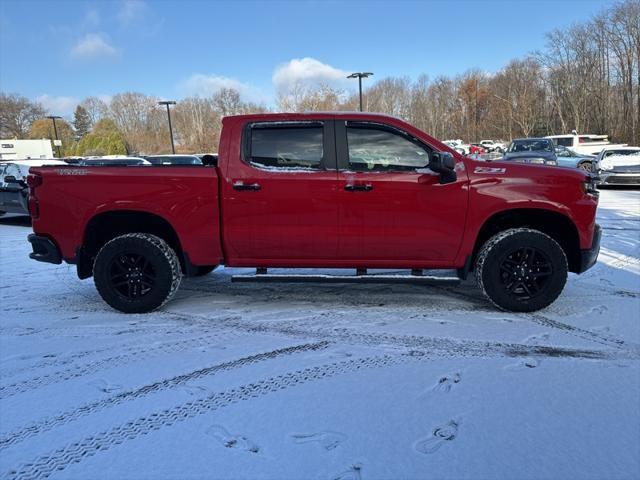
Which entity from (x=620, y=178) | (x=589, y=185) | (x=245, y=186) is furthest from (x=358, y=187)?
(x=620, y=178)

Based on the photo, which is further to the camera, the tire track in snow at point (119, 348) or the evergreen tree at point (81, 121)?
the evergreen tree at point (81, 121)

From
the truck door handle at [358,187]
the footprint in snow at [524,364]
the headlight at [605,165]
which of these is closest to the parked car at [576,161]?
the headlight at [605,165]

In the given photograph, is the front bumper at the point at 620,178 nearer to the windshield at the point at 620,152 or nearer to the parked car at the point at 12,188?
the windshield at the point at 620,152

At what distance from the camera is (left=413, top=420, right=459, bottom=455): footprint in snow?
2.35 meters

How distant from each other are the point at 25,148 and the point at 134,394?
69.4 metres

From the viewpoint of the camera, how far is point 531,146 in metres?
16.8

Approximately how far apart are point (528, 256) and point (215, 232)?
2.94 m

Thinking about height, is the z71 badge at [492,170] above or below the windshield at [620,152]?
below

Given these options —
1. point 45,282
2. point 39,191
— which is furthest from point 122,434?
point 45,282

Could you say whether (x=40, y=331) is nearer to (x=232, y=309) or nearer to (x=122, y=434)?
(x=232, y=309)

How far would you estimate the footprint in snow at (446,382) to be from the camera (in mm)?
2931

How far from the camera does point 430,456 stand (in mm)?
2291

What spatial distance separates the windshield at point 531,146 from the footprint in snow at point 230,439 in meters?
16.7

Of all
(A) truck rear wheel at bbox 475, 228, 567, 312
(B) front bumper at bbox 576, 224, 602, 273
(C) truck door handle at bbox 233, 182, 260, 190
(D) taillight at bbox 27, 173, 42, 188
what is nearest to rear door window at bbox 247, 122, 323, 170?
(C) truck door handle at bbox 233, 182, 260, 190
